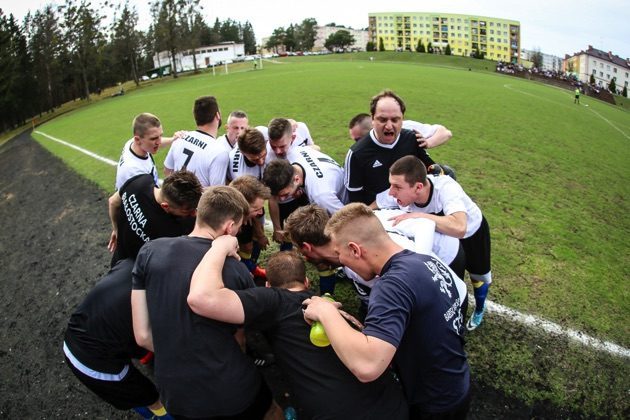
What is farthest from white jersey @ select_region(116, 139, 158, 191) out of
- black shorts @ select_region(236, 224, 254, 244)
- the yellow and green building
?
the yellow and green building

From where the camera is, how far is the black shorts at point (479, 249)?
4.29m

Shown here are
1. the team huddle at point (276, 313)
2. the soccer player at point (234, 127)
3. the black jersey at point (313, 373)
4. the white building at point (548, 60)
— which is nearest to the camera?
the team huddle at point (276, 313)

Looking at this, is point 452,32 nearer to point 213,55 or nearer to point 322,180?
point 213,55

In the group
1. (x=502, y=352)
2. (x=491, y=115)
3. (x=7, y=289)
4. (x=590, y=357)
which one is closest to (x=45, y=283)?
(x=7, y=289)

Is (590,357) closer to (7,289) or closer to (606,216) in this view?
(606,216)

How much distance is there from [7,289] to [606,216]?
10799 millimetres

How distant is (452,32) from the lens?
13688 centimetres

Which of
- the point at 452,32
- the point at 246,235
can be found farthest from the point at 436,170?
the point at 452,32

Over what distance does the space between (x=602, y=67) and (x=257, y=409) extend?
141 m

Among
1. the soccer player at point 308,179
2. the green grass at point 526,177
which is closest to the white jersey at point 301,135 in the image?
the soccer player at point 308,179

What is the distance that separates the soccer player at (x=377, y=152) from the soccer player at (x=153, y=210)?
1.96 meters

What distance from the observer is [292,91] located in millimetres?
23422

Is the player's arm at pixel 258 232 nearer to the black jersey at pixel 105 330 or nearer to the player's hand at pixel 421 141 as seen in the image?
the black jersey at pixel 105 330

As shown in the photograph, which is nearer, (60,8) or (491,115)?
(491,115)
